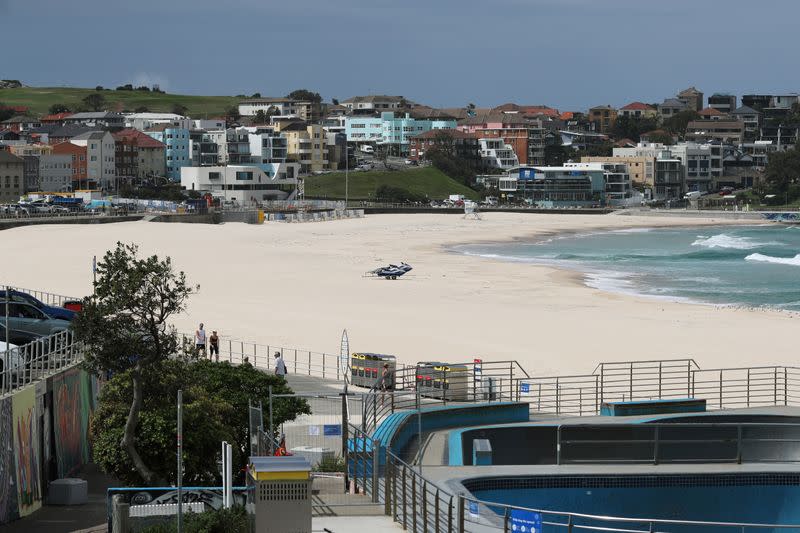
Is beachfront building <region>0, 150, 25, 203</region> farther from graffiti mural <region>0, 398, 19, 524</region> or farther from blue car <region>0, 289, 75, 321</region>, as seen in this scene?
graffiti mural <region>0, 398, 19, 524</region>

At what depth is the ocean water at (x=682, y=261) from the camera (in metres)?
48.4

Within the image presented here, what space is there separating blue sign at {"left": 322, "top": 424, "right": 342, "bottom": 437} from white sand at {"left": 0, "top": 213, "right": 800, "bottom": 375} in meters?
11.6

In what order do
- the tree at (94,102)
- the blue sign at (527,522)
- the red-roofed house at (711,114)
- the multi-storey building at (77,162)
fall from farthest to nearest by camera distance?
1. the tree at (94,102)
2. the red-roofed house at (711,114)
3. the multi-storey building at (77,162)
4. the blue sign at (527,522)

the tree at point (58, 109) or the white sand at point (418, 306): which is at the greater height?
the tree at point (58, 109)

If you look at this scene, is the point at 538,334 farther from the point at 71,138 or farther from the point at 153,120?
the point at 153,120

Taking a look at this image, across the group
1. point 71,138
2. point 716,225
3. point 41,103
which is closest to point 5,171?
point 71,138

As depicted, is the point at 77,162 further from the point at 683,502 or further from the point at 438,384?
the point at 683,502

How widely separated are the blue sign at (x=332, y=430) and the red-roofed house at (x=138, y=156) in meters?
110

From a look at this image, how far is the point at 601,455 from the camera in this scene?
14875 mm

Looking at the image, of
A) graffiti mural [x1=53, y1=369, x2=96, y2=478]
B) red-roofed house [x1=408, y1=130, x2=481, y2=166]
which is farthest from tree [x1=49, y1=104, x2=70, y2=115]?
graffiti mural [x1=53, y1=369, x2=96, y2=478]

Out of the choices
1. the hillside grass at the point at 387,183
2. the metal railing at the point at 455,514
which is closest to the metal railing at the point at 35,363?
the metal railing at the point at 455,514

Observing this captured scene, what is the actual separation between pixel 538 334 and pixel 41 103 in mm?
171206

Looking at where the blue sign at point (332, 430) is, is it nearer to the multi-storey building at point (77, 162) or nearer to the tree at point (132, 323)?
the tree at point (132, 323)

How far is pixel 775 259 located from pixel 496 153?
9333 cm
